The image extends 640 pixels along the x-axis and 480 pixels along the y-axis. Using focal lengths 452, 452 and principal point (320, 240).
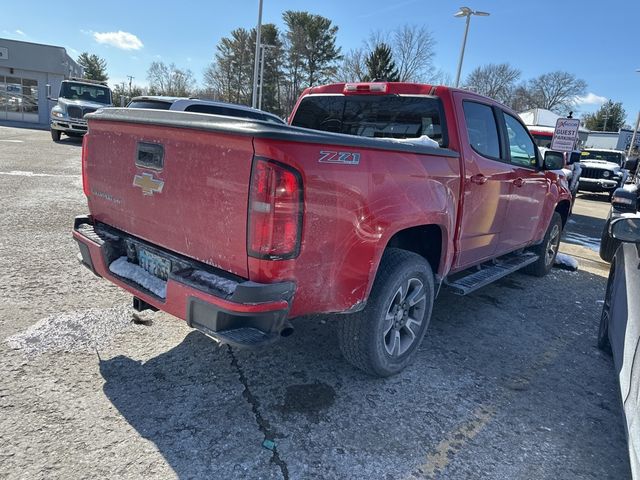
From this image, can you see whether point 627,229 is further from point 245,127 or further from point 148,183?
point 148,183

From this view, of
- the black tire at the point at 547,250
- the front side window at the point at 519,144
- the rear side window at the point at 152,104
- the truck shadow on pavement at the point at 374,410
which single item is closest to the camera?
the truck shadow on pavement at the point at 374,410

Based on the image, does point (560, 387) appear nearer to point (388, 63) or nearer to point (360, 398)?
point (360, 398)

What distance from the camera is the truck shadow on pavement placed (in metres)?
2.38

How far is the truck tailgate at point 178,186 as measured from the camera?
2.22 metres

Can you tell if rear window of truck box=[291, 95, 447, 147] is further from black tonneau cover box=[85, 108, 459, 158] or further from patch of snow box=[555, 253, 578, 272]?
patch of snow box=[555, 253, 578, 272]

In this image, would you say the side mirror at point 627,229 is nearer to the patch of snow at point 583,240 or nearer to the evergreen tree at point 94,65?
the patch of snow at point 583,240

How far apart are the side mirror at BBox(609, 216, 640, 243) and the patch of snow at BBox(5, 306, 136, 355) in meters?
3.49

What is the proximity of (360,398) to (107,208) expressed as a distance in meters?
2.11

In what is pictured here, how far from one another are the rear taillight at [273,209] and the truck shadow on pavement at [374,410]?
41.9 inches

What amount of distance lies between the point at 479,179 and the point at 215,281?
7.79ft

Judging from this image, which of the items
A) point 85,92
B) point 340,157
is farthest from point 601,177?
point 85,92

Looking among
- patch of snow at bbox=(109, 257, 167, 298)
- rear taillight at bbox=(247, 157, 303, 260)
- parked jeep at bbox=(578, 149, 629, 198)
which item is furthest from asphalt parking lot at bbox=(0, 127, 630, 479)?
parked jeep at bbox=(578, 149, 629, 198)

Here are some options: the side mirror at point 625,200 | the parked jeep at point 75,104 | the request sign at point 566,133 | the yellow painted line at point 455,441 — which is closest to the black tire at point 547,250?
the side mirror at point 625,200

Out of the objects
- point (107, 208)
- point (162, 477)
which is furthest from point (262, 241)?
point (107, 208)
